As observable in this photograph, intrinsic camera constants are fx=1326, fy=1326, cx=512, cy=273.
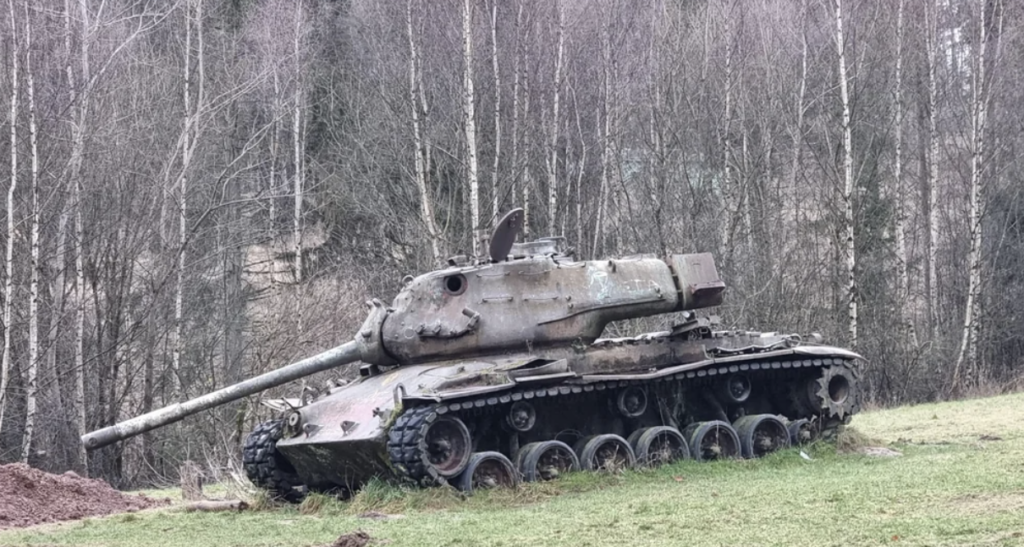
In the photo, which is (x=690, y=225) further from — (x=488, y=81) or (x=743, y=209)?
(x=488, y=81)

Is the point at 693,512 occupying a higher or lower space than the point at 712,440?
lower

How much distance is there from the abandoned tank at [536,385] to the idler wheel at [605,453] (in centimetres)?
2

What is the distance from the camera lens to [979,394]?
84.7ft

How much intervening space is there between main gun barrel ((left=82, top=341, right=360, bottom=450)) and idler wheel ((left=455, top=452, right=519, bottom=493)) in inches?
97.5

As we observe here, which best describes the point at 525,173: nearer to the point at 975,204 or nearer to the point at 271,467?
the point at 975,204

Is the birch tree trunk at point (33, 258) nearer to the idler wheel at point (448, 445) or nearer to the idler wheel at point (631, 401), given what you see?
the idler wheel at point (448, 445)

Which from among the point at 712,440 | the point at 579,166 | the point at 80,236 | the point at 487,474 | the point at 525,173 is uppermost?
the point at 579,166

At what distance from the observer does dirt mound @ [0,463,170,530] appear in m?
13.2

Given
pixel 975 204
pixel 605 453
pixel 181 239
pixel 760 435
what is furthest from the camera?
pixel 975 204

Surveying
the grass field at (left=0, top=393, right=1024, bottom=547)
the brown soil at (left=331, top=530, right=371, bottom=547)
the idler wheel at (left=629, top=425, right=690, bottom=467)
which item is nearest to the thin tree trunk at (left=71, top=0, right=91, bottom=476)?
the grass field at (left=0, top=393, right=1024, bottom=547)

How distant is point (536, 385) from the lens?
42.8 ft

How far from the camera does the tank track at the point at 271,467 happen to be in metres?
14.0

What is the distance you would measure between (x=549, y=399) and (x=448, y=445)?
1.51 meters

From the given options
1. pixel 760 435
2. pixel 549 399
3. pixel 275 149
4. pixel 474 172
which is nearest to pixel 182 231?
pixel 474 172
